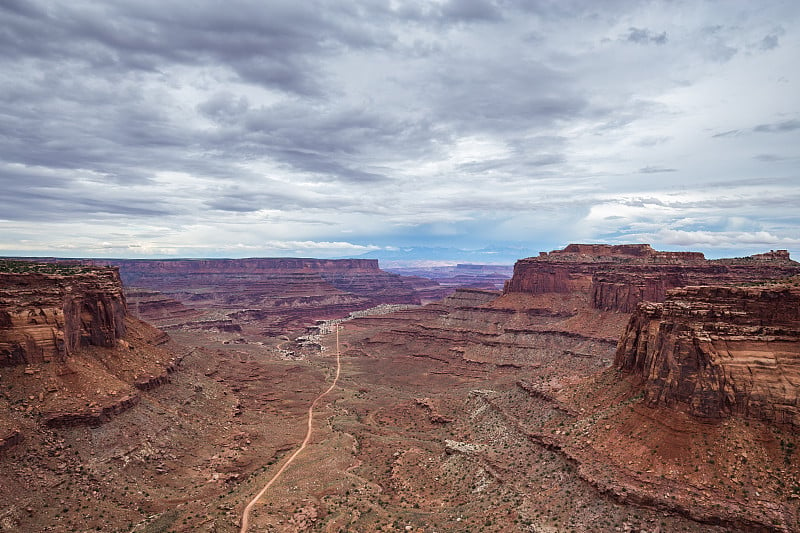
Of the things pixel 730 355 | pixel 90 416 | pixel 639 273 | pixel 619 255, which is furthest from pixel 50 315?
pixel 619 255

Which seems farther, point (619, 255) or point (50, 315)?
point (619, 255)

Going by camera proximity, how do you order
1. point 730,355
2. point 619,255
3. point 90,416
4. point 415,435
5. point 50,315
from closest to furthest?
point 730,355 → point 90,416 → point 50,315 → point 415,435 → point 619,255

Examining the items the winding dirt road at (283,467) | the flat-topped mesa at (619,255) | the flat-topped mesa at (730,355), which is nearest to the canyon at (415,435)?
the flat-topped mesa at (730,355)

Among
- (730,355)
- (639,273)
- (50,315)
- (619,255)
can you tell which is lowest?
(50,315)

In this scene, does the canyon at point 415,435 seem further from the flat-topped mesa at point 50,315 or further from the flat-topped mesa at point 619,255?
the flat-topped mesa at point 619,255

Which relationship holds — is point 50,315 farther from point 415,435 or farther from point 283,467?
point 415,435

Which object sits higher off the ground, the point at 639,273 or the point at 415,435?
the point at 639,273

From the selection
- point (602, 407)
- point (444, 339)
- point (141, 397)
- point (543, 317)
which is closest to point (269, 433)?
point (141, 397)
